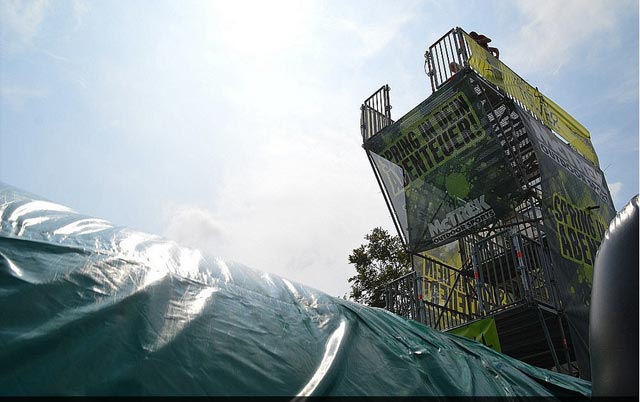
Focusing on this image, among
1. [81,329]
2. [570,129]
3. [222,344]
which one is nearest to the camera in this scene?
[81,329]

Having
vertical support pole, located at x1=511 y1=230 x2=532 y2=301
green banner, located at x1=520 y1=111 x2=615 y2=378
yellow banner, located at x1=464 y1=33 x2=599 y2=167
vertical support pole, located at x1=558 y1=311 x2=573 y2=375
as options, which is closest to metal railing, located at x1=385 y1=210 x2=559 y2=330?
vertical support pole, located at x1=511 y1=230 x2=532 y2=301

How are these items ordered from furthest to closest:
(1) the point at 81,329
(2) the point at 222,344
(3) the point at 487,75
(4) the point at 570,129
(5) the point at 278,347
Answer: (4) the point at 570,129 < (3) the point at 487,75 < (5) the point at 278,347 < (2) the point at 222,344 < (1) the point at 81,329

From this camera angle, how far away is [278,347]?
2387 millimetres

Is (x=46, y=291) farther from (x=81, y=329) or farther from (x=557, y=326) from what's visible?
(x=557, y=326)

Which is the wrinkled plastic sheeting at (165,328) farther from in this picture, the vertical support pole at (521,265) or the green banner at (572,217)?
the green banner at (572,217)

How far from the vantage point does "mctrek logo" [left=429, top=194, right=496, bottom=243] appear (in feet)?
32.2

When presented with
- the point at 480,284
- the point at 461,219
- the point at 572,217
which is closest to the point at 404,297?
the point at 480,284

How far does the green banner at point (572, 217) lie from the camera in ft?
26.3

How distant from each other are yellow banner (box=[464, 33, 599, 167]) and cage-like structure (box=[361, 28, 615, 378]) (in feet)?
0.13

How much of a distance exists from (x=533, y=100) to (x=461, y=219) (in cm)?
330

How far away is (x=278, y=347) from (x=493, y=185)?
8337 millimetres

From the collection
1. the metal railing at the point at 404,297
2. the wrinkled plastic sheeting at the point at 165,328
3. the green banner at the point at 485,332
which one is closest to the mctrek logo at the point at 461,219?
the metal railing at the point at 404,297

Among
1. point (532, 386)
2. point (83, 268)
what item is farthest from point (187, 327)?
point (532, 386)

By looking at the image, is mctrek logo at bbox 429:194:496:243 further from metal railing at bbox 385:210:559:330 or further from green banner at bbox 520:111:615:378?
green banner at bbox 520:111:615:378
